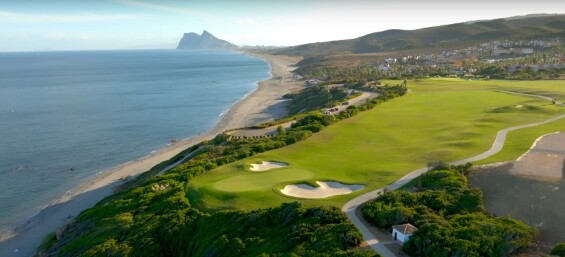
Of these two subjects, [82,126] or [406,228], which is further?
[82,126]

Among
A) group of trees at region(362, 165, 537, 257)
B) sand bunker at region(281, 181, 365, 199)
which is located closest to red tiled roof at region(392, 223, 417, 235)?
group of trees at region(362, 165, 537, 257)

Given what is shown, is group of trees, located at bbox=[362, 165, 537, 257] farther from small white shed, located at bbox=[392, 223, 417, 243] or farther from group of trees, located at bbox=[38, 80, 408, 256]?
group of trees, located at bbox=[38, 80, 408, 256]

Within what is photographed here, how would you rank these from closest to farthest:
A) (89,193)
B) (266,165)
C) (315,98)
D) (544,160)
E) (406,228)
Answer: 1. (406,228)
2. (544,160)
3. (266,165)
4. (89,193)
5. (315,98)

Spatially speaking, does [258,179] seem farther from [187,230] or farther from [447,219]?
[447,219]

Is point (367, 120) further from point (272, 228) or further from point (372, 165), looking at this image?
point (272, 228)

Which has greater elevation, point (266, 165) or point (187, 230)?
point (266, 165)

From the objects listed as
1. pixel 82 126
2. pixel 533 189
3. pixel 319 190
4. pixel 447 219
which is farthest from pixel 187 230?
pixel 82 126
